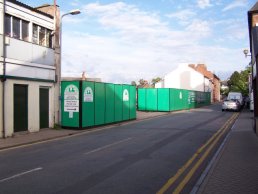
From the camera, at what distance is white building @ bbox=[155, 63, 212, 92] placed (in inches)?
2943

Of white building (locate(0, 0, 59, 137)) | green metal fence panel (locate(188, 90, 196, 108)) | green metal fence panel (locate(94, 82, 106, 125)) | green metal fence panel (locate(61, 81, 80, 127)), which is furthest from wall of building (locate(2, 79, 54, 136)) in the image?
green metal fence panel (locate(188, 90, 196, 108))

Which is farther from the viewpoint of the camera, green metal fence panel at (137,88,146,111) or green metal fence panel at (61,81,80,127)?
green metal fence panel at (137,88,146,111)

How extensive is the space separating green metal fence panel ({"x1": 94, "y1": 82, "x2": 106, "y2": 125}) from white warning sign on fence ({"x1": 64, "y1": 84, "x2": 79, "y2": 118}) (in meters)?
1.67

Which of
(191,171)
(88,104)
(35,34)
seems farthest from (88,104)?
(191,171)

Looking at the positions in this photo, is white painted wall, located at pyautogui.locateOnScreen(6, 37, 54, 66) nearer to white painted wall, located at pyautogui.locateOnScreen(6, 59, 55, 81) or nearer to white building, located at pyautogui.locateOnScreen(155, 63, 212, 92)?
white painted wall, located at pyautogui.locateOnScreen(6, 59, 55, 81)

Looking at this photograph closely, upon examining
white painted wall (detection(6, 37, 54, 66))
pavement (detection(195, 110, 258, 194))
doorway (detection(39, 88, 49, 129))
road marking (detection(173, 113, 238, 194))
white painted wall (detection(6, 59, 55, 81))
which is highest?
white painted wall (detection(6, 37, 54, 66))

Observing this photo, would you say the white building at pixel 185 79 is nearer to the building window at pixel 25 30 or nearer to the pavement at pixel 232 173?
the building window at pixel 25 30

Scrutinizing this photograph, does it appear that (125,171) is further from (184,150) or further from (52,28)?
(52,28)

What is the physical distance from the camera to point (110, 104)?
2388cm

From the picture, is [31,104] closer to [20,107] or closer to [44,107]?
[20,107]

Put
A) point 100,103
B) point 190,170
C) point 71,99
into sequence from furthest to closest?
point 100,103 → point 71,99 → point 190,170

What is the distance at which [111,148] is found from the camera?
41.6 ft

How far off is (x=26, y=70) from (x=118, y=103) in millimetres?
8583

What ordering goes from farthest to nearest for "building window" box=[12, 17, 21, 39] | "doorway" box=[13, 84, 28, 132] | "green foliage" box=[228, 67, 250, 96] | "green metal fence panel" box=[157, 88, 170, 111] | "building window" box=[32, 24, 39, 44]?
"green foliage" box=[228, 67, 250, 96], "green metal fence panel" box=[157, 88, 170, 111], "building window" box=[32, 24, 39, 44], "building window" box=[12, 17, 21, 39], "doorway" box=[13, 84, 28, 132]
